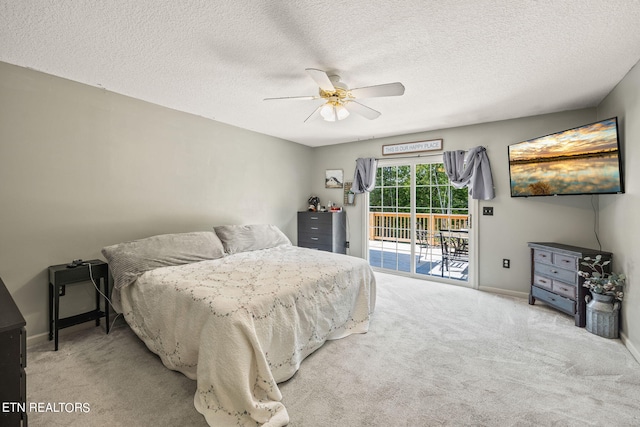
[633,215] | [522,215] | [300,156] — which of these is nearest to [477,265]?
[522,215]

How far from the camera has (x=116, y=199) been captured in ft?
9.66

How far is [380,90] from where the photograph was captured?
87.0 inches

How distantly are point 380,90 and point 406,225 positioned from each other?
297cm

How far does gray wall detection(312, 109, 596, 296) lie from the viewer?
341 centimetres

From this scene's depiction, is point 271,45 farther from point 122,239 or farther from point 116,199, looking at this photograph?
point 122,239

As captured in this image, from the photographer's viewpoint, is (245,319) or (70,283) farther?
(70,283)

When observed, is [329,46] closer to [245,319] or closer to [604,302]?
[245,319]

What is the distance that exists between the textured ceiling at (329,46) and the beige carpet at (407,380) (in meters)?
2.39

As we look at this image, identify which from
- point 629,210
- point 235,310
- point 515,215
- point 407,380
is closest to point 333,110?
point 235,310

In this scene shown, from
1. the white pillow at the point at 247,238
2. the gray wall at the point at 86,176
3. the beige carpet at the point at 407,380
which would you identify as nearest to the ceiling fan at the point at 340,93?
the gray wall at the point at 86,176

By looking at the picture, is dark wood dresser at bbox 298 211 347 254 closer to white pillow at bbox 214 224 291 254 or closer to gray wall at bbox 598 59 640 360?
white pillow at bbox 214 224 291 254

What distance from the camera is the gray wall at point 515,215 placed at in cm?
341

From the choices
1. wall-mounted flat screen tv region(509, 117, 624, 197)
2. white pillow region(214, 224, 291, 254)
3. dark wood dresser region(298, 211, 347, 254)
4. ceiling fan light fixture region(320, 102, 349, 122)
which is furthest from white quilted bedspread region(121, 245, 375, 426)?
wall-mounted flat screen tv region(509, 117, 624, 197)

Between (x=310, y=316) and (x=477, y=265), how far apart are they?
297 centimetres
